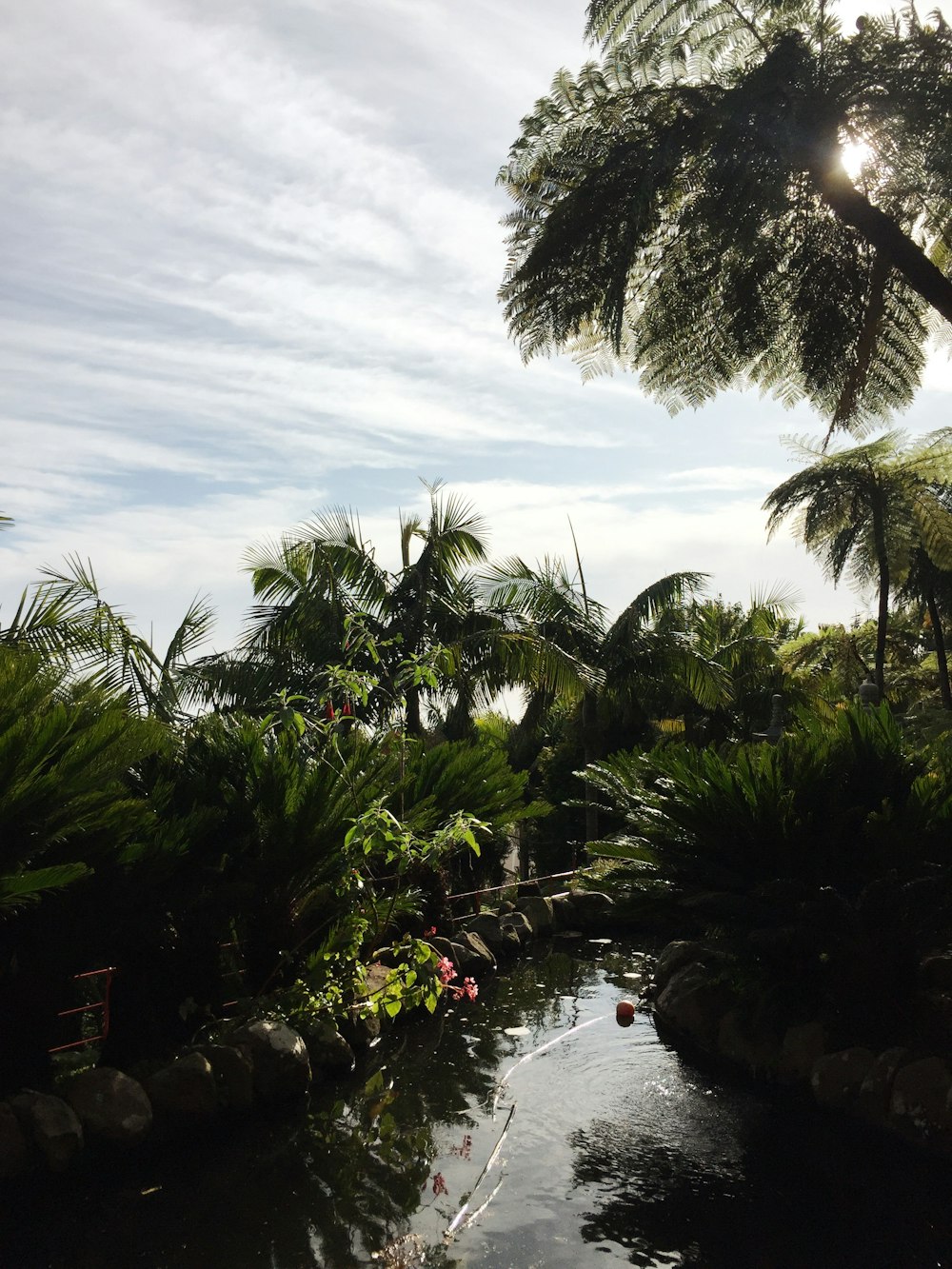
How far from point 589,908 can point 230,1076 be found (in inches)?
262

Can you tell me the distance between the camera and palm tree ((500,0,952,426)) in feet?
A: 21.1

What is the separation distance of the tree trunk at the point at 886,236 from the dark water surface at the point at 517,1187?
16.2 ft

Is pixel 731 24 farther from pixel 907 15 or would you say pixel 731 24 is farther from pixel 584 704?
pixel 584 704

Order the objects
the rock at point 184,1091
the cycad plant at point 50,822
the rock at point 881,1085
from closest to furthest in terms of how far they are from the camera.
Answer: the cycad plant at point 50,822
the rock at point 881,1085
the rock at point 184,1091

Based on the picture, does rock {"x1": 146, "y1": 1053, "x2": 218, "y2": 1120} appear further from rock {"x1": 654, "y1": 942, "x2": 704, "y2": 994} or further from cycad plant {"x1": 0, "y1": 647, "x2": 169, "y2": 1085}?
A: rock {"x1": 654, "y1": 942, "x2": 704, "y2": 994}

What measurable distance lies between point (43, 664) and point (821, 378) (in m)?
5.89

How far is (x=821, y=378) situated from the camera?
808 cm

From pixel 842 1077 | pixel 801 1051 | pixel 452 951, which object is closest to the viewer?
pixel 842 1077

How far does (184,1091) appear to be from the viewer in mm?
5520

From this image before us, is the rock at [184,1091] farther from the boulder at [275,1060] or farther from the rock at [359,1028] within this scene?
the rock at [359,1028]

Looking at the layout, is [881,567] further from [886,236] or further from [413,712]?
[886,236]

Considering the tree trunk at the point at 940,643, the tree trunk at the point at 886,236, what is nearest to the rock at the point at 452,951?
the tree trunk at the point at 886,236

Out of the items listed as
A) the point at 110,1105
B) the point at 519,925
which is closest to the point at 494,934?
the point at 519,925

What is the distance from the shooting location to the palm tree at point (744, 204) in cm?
643
